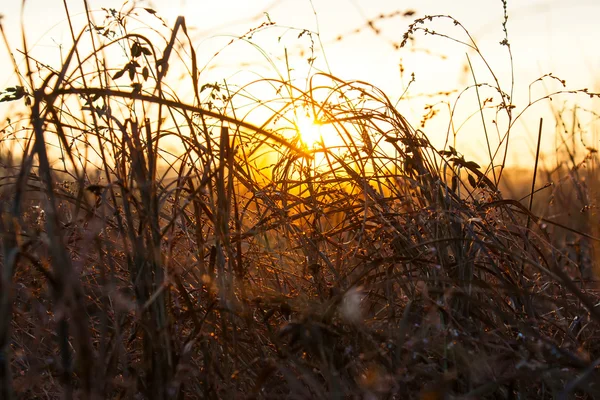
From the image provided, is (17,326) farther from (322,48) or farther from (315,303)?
(322,48)

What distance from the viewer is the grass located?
1.23m

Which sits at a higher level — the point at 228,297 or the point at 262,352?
the point at 228,297

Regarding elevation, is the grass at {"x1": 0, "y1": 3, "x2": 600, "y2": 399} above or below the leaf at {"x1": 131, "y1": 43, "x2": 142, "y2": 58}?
below

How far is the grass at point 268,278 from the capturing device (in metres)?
1.23

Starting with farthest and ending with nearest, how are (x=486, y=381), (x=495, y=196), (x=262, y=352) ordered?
(x=495, y=196), (x=262, y=352), (x=486, y=381)

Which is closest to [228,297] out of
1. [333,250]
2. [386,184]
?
[333,250]

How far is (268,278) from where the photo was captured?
191 centimetres

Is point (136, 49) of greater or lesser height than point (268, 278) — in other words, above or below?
above

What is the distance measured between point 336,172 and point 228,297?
0.56 metres

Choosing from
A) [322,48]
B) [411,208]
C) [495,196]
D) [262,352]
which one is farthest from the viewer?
[322,48]

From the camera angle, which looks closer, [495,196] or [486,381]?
[486,381]

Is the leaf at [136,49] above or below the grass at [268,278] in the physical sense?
above

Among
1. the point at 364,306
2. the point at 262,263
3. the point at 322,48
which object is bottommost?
the point at 364,306

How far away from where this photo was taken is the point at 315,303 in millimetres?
1629
